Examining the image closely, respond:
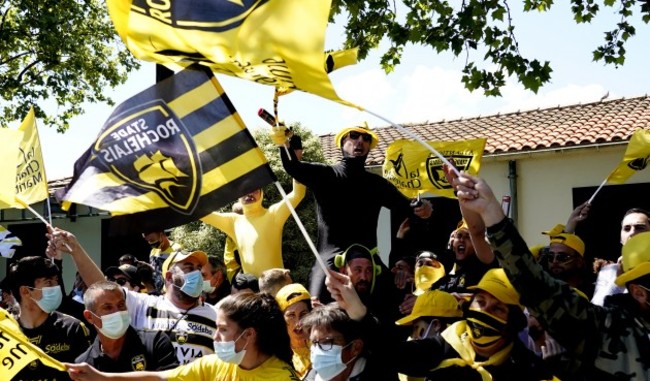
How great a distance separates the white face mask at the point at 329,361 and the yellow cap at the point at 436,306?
102 cm

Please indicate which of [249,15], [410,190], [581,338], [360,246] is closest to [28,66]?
[410,190]

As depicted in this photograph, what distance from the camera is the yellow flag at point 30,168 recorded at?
6.27m

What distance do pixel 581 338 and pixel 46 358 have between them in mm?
2638

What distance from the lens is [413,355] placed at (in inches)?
166

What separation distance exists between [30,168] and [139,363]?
Result: 2277 millimetres

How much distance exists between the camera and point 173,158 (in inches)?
179

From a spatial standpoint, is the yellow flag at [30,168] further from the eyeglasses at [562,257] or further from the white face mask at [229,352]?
the eyeglasses at [562,257]

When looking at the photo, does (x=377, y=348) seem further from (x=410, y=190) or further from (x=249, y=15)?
(x=410, y=190)

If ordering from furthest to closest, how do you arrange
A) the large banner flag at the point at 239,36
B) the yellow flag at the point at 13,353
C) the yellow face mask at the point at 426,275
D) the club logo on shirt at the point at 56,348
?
the yellow face mask at the point at 426,275 < the club logo on shirt at the point at 56,348 < the yellow flag at the point at 13,353 < the large banner flag at the point at 239,36

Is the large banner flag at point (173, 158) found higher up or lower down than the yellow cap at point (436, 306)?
higher up

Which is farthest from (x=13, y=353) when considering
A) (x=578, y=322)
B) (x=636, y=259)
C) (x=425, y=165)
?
(x=425, y=165)

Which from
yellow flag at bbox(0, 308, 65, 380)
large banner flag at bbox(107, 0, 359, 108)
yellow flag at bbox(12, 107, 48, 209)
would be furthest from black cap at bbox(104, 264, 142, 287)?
large banner flag at bbox(107, 0, 359, 108)

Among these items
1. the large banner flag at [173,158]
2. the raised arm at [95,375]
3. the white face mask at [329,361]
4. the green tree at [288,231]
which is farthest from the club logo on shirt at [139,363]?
the green tree at [288,231]

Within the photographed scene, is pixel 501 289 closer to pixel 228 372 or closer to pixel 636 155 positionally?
pixel 228 372
